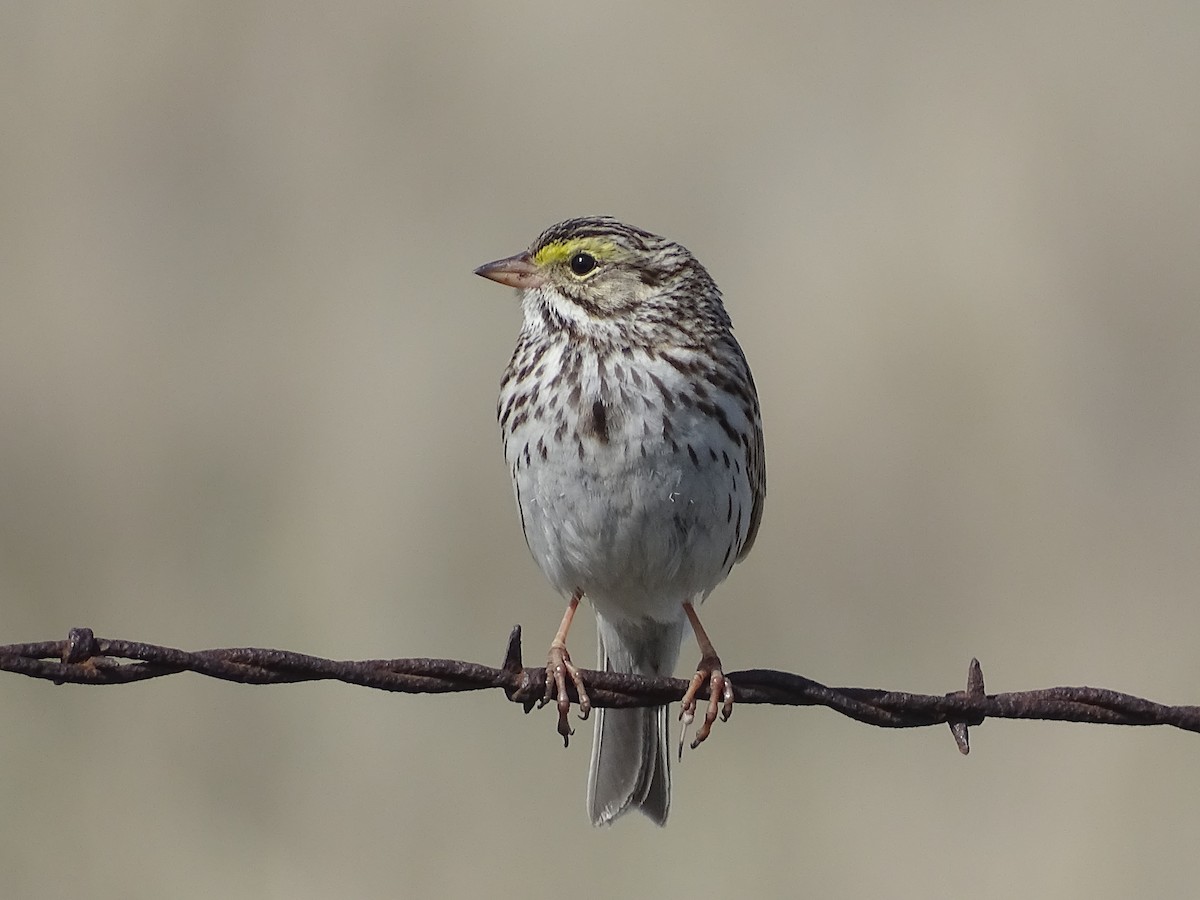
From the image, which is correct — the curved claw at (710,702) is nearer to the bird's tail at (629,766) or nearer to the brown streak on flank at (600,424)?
the bird's tail at (629,766)

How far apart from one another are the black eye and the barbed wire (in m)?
1.73

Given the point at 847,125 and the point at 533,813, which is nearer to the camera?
the point at 533,813

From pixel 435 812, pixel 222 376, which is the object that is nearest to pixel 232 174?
pixel 222 376

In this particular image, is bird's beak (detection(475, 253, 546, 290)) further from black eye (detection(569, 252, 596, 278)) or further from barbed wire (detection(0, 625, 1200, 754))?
barbed wire (detection(0, 625, 1200, 754))

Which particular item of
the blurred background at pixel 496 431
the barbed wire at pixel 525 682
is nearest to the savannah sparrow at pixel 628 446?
the barbed wire at pixel 525 682

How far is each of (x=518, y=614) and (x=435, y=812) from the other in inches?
42.6

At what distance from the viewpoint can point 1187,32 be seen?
11.7 meters

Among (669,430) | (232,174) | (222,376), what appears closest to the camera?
(669,430)

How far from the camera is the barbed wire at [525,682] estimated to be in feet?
12.7

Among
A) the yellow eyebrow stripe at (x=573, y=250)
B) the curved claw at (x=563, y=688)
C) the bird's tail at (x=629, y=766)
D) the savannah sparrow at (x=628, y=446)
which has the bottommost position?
the bird's tail at (x=629, y=766)

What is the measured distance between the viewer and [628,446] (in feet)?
18.0

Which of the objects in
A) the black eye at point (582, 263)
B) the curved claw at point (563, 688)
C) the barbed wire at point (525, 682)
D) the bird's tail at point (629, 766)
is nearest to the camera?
the barbed wire at point (525, 682)

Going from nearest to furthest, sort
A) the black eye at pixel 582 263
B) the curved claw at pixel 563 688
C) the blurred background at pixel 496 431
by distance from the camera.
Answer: the curved claw at pixel 563 688, the black eye at pixel 582 263, the blurred background at pixel 496 431

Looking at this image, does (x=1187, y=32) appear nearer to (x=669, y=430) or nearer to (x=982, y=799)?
(x=982, y=799)
